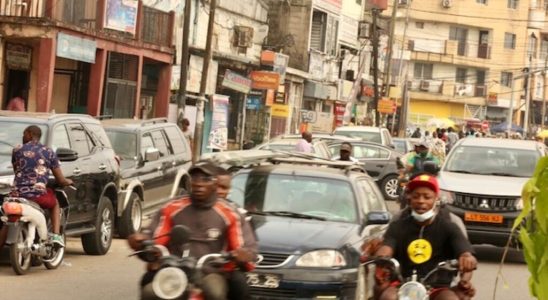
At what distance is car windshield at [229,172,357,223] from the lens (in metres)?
12.5

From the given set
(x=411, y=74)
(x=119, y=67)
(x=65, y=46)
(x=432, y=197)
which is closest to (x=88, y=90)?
(x=119, y=67)

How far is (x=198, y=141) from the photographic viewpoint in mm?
35062

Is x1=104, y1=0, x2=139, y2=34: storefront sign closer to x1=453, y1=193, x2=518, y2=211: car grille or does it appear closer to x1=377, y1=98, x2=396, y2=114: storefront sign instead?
x1=453, y1=193, x2=518, y2=211: car grille

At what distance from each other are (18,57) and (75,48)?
162cm

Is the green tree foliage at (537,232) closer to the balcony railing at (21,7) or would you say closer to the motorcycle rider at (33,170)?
the motorcycle rider at (33,170)

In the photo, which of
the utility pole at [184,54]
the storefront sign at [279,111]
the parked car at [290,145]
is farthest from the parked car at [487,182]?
the storefront sign at [279,111]

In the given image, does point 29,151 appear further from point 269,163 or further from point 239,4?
point 239,4

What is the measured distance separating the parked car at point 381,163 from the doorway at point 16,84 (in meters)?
8.76

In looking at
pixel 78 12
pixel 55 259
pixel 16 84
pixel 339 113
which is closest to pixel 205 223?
pixel 55 259

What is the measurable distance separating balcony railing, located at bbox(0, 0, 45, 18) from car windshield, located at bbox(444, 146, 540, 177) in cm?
1176

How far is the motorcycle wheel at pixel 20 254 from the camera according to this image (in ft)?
46.1

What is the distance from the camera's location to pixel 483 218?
18.4 meters

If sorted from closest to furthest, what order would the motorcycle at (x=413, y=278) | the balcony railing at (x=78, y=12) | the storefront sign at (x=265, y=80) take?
the motorcycle at (x=413, y=278), the balcony railing at (x=78, y=12), the storefront sign at (x=265, y=80)

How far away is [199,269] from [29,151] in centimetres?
709
